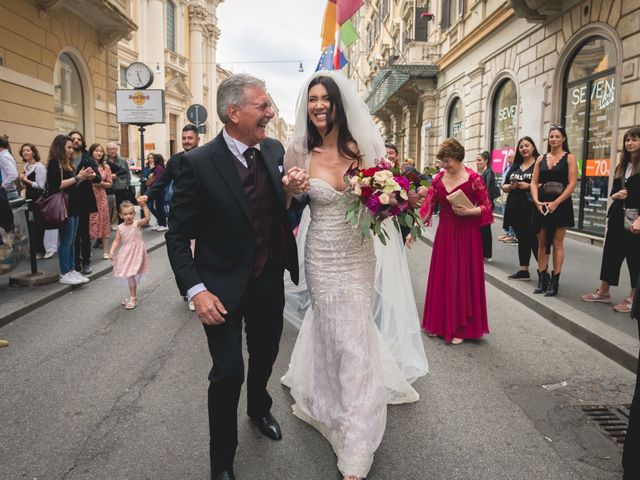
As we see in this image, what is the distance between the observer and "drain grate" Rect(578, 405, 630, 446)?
11.0 ft

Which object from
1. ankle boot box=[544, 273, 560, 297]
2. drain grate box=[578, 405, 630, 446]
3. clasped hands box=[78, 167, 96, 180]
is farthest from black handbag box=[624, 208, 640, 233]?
clasped hands box=[78, 167, 96, 180]

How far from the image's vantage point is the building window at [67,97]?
1447 centimetres

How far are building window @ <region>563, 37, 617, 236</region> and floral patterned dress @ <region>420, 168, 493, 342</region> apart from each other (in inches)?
278

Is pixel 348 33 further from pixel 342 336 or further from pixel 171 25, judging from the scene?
pixel 171 25

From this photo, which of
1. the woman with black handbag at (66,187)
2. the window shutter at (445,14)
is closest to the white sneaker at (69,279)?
the woman with black handbag at (66,187)

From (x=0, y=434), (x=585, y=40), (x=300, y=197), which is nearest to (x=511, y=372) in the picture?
(x=300, y=197)

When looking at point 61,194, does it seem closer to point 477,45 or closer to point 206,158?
point 206,158

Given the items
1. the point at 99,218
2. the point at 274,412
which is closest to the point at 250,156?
the point at 274,412

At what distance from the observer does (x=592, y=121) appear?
11742 millimetres

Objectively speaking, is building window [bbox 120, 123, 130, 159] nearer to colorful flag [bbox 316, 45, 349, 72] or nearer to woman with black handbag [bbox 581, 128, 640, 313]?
colorful flag [bbox 316, 45, 349, 72]

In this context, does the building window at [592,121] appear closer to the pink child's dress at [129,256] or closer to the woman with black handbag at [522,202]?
the woman with black handbag at [522,202]

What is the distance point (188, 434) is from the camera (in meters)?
3.28

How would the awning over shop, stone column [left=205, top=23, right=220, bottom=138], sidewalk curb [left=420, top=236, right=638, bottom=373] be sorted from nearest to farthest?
sidewalk curb [left=420, top=236, right=638, bottom=373], the awning over shop, stone column [left=205, top=23, right=220, bottom=138]

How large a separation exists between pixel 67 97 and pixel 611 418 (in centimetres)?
1565
